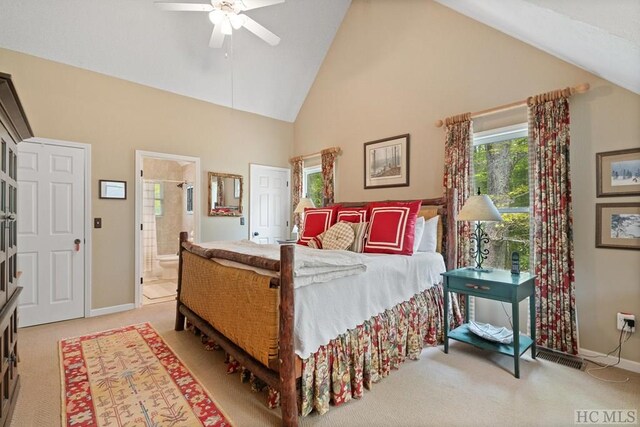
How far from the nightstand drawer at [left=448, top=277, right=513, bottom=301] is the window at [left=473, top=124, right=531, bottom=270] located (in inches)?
30.7

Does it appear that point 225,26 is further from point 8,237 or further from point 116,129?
point 8,237

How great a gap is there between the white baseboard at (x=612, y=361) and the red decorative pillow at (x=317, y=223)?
253cm

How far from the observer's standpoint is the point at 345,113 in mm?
4512

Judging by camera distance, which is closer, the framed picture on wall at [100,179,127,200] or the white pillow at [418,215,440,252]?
the white pillow at [418,215,440,252]

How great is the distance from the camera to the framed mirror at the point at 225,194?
4.66m

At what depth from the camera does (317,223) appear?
3.67 m

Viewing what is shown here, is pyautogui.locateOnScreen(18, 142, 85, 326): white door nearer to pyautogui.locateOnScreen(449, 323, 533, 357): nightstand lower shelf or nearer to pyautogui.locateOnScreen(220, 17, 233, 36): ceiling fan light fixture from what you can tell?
pyautogui.locateOnScreen(220, 17, 233, 36): ceiling fan light fixture

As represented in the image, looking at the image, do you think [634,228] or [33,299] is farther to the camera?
[33,299]

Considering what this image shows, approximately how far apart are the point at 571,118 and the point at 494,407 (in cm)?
233

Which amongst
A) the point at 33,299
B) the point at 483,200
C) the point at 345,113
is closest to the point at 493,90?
the point at 483,200

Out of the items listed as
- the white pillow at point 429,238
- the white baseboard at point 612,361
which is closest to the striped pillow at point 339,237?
the white pillow at point 429,238

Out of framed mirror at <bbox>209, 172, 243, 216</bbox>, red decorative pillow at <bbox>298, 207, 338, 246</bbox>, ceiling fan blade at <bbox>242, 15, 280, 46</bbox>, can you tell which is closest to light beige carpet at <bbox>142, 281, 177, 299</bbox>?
framed mirror at <bbox>209, 172, 243, 216</bbox>

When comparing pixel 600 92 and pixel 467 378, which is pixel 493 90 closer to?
pixel 600 92

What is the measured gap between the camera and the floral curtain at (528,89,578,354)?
2416 millimetres
